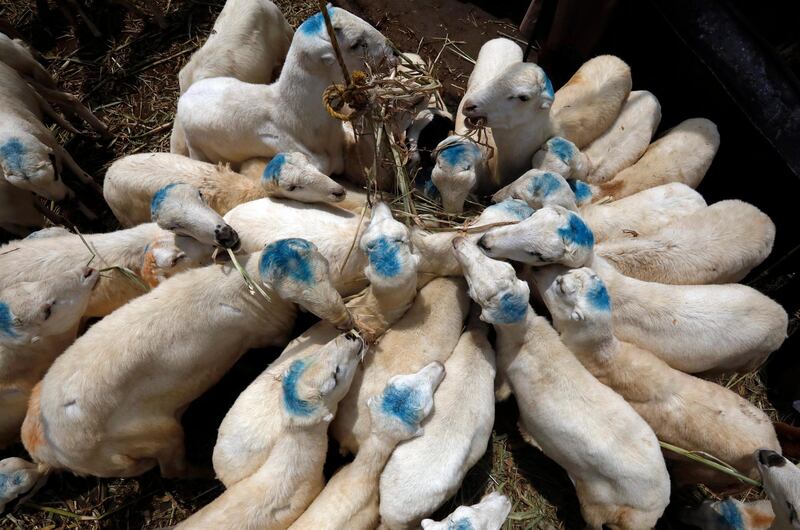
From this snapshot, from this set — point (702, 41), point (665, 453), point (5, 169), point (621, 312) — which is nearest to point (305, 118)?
point (5, 169)

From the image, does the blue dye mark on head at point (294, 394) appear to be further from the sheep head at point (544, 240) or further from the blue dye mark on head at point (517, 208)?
the blue dye mark on head at point (517, 208)

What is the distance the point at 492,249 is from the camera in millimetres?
3377

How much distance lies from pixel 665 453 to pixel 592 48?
3571 mm

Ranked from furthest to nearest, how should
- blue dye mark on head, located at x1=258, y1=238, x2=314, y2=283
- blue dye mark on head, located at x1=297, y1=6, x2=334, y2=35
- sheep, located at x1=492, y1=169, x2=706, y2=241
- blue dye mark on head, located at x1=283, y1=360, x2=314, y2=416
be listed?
sheep, located at x1=492, y1=169, x2=706, y2=241, blue dye mark on head, located at x1=297, y1=6, x2=334, y2=35, blue dye mark on head, located at x1=258, y1=238, x2=314, y2=283, blue dye mark on head, located at x1=283, y1=360, x2=314, y2=416

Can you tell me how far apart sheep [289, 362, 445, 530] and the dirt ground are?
26.7 inches

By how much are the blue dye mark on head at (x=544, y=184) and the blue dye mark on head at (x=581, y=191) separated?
50 cm

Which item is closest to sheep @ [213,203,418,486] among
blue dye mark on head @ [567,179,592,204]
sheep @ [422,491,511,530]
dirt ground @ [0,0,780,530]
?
dirt ground @ [0,0,780,530]

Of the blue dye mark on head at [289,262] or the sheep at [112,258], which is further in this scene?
the sheep at [112,258]

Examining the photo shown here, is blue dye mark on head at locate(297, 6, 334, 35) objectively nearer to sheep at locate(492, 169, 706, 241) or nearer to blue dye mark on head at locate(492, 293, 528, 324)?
sheep at locate(492, 169, 706, 241)

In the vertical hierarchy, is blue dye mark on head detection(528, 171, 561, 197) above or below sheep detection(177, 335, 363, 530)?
above

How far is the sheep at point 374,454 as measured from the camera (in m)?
3.04

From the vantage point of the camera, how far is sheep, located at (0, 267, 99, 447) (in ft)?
11.3

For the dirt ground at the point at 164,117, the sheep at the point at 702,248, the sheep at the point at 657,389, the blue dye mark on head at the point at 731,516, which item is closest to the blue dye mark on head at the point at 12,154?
the dirt ground at the point at 164,117

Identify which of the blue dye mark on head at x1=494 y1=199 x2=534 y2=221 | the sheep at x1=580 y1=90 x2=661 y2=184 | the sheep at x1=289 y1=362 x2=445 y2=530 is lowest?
the sheep at x1=289 y1=362 x2=445 y2=530
